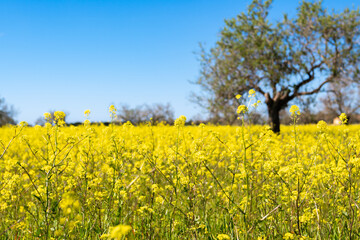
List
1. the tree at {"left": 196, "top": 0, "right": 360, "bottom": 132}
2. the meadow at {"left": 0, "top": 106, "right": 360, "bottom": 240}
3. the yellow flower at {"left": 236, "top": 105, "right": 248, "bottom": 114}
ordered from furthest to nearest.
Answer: the tree at {"left": 196, "top": 0, "right": 360, "bottom": 132}
the meadow at {"left": 0, "top": 106, "right": 360, "bottom": 240}
the yellow flower at {"left": 236, "top": 105, "right": 248, "bottom": 114}

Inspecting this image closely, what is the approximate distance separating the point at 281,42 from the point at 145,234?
14527 mm

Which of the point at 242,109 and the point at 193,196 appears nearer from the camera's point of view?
the point at 242,109

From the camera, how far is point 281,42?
1546cm

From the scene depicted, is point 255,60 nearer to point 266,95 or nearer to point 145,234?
point 266,95

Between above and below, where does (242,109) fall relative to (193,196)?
above

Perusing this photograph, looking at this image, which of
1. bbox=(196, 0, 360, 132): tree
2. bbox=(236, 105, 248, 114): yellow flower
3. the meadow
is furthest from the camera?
bbox=(196, 0, 360, 132): tree

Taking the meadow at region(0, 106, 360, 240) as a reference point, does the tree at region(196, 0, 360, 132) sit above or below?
above

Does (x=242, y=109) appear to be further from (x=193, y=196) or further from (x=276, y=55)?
(x=276, y=55)

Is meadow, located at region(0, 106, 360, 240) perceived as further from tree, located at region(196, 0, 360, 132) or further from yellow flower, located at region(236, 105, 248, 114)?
tree, located at region(196, 0, 360, 132)

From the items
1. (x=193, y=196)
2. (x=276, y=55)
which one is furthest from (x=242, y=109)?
(x=276, y=55)

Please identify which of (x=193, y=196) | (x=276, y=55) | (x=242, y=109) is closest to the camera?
(x=242, y=109)

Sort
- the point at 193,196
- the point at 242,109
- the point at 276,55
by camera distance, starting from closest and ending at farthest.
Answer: the point at 242,109 → the point at 193,196 → the point at 276,55

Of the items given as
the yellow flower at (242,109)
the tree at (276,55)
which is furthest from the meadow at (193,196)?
the tree at (276,55)

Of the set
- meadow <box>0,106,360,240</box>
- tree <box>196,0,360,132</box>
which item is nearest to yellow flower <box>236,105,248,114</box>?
meadow <box>0,106,360,240</box>
